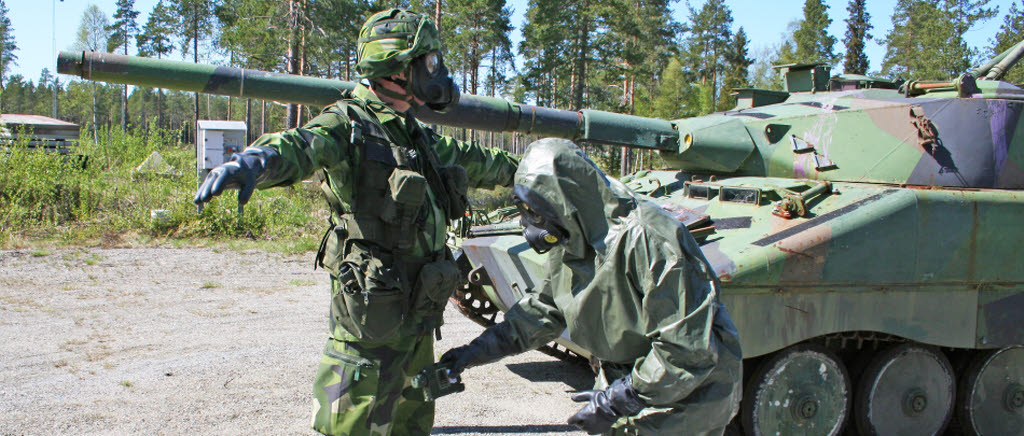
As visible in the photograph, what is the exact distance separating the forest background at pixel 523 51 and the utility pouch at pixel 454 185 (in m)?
9.19

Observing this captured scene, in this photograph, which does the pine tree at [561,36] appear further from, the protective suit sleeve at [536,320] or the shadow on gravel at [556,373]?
the protective suit sleeve at [536,320]

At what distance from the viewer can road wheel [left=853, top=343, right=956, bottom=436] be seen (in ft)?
14.0

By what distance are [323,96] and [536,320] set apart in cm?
278

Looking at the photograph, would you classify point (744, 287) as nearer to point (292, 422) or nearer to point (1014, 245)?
point (1014, 245)

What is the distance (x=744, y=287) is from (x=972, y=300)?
1.54 meters

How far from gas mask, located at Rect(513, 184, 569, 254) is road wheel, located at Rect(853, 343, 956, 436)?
2809mm

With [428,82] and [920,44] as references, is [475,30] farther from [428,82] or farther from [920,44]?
[428,82]

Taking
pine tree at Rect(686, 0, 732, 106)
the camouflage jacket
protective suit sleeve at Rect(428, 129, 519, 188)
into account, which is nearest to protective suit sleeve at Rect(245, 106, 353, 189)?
the camouflage jacket

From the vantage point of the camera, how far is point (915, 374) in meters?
4.39

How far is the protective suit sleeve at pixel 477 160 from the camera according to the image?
3.22 m

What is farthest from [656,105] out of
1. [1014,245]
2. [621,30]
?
[1014,245]

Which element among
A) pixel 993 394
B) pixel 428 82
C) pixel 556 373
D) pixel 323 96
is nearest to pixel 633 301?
pixel 428 82

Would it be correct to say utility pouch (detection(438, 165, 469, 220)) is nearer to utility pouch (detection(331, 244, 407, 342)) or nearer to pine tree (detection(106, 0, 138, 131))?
utility pouch (detection(331, 244, 407, 342))

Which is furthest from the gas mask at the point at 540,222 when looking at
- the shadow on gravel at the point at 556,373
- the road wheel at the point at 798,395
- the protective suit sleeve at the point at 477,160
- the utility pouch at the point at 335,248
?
the shadow on gravel at the point at 556,373
